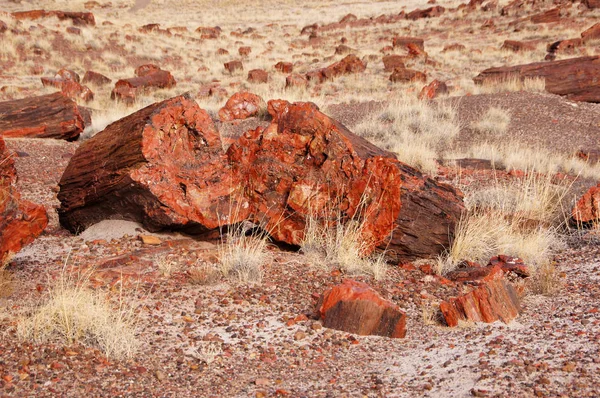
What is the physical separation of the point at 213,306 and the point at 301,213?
1.61 m

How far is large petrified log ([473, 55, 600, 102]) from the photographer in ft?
49.0

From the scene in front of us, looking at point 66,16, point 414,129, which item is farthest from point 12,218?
point 66,16

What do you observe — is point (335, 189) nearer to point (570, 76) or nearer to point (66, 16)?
point (570, 76)

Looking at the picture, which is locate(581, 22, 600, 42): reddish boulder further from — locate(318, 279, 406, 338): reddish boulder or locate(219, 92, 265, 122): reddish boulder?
locate(318, 279, 406, 338): reddish boulder

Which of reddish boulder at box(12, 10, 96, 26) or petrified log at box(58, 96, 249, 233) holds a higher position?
reddish boulder at box(12, 10, 96, 26)

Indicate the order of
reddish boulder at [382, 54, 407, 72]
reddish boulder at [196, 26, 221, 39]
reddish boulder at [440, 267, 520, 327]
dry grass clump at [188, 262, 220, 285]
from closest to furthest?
reddish boulder at [440, 267, 520, 327] → dry grass clump at [188, 262, 220, 285] → reddish boulder at [382, 54, 407, 72] → reddish boulder at [196, 26, 221, 39]

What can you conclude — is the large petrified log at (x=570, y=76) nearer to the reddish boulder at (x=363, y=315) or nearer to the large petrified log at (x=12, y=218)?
the reddish boulder at (x=363, y=315)

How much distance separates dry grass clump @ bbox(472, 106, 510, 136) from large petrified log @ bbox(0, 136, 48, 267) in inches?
350

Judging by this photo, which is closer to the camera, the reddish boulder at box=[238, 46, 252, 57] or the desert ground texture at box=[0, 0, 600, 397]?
the desert ground texture at box=[0, 0, 600, 397]

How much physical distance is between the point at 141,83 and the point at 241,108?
21.5ft

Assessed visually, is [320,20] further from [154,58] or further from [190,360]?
[190,360]

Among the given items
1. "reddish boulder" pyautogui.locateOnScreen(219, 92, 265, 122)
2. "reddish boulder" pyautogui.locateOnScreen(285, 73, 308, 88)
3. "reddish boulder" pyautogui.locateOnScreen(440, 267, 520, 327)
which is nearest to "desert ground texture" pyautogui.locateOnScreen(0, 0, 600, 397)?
"reddish boulder" pyautogui.locateOnScreen(440, 267, 520, 327)

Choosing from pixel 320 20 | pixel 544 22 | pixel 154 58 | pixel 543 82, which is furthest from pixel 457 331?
pixel 320 20

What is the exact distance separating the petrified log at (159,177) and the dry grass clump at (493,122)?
7244mm
